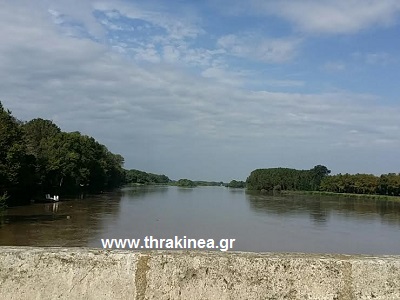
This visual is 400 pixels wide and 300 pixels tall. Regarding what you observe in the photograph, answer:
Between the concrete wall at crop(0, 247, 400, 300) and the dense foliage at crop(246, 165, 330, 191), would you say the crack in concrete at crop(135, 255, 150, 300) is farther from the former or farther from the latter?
the dense foliage at crop(246, 165, 330, 191)

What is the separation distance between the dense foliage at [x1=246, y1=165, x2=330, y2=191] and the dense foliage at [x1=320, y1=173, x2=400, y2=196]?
10242 mm

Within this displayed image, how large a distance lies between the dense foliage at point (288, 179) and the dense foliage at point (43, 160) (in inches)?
3211

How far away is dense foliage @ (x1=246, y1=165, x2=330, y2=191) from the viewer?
163m

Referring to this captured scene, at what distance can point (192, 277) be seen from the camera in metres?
2.27

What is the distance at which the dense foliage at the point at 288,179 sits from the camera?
163 meters

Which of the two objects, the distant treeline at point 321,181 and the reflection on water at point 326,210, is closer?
the reflection on water at point 326,210

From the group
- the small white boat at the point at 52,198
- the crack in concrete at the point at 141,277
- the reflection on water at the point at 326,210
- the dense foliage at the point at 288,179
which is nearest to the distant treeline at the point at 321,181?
the dense foliage at the point at 288,179

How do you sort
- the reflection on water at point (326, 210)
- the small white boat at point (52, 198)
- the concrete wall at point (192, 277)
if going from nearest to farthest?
the concrete wall at point (192, 277) < the reflection on water at point (326, 210) < the small white boat at point (52, 198)

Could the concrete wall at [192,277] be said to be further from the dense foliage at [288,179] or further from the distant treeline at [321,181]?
the dense foliage at [288,179]

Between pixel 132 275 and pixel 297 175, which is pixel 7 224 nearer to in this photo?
pixel 132 275

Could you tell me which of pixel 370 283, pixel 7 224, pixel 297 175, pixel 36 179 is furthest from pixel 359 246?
pixel 297 175

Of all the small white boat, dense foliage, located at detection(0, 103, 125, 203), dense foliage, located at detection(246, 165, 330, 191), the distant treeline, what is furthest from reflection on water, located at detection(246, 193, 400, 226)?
dense foliage, located at detection(246, 165, 330, 191)

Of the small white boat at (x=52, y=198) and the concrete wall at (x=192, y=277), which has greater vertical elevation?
the concrete wall at (x=192, y=277)

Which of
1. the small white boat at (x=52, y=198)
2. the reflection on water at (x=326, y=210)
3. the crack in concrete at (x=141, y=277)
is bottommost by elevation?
the reflection on water at (x=326, y=210)
